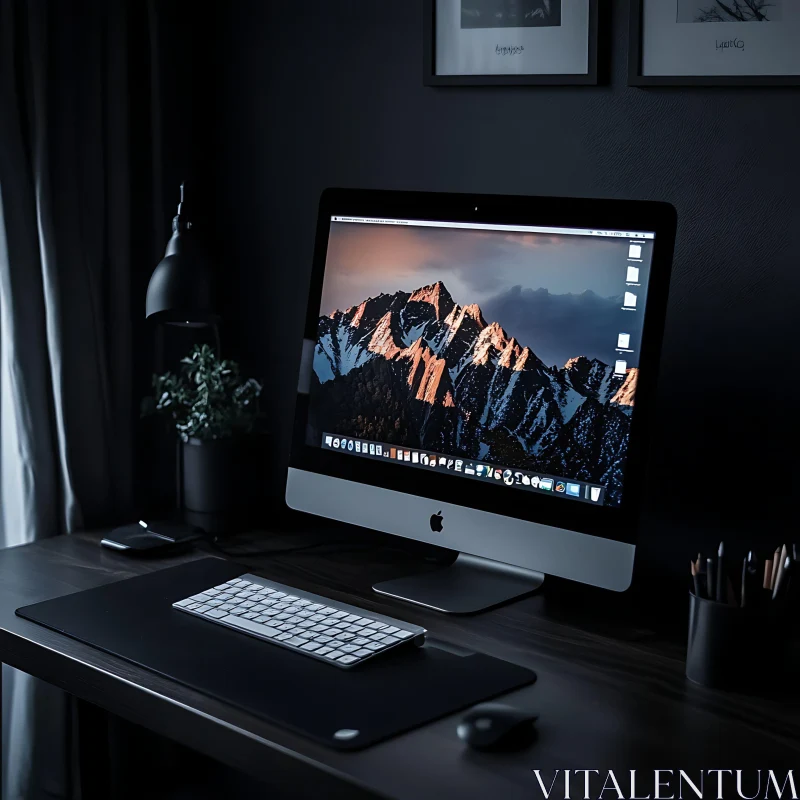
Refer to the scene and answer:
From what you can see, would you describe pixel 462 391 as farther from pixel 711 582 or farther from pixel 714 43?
pixel 714 43

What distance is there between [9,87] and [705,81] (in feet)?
3.49

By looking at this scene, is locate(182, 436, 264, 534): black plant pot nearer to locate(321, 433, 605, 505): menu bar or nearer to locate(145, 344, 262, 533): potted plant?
locate(145, 344, 262, 533): potted plant

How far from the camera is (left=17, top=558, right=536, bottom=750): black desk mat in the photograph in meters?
1.07

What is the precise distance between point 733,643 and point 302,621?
51cm

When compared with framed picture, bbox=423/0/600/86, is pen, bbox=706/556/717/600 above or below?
below

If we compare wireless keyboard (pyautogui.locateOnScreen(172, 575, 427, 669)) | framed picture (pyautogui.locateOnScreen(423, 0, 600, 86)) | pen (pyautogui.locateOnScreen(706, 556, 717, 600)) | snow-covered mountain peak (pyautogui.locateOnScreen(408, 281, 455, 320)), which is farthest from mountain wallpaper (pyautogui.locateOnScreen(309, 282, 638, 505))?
framed picture (pyautogui.locateOnScreen(423, 0, 600, 86))

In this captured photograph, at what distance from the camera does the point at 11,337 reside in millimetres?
1731

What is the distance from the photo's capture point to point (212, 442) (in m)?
1.75

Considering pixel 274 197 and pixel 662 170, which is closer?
→ pixel 662 170

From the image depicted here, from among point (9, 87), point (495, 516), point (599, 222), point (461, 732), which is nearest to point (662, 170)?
point (599, 222)

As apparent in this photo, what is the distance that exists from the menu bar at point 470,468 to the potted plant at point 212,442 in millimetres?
250

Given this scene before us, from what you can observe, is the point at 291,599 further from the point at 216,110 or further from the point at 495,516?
the point at 216,110

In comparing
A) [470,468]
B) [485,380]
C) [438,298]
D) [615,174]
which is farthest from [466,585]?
Answer: [615,174]

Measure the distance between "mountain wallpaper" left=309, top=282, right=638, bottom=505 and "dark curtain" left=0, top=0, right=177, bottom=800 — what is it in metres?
0.47
